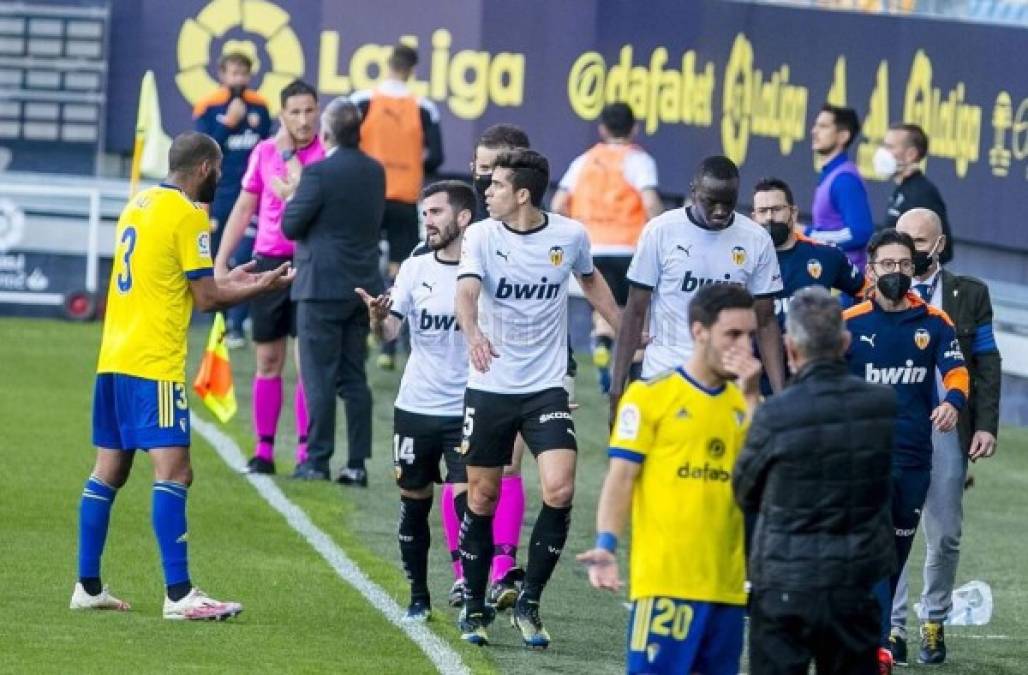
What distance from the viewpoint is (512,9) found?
24.1 meters

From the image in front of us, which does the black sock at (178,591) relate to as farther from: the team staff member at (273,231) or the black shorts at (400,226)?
the black shorts at (400,226)

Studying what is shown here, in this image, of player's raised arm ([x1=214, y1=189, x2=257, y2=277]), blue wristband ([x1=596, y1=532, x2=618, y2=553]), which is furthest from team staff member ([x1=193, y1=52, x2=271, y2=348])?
blue wristband ([x1=596, y1=532, x2=618, y2=553])

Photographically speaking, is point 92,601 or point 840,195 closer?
point 92,601

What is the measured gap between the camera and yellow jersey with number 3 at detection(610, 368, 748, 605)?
7.85 metres

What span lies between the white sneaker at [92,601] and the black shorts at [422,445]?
1319 mm

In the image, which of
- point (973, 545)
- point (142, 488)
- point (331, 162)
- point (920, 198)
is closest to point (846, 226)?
point (920, 198)

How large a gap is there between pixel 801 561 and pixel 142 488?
797 centimetres

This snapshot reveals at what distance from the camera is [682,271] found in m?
10.7

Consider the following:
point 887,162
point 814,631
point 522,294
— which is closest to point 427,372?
point 522,294

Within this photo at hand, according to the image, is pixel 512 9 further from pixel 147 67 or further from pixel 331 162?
pixel 331 162

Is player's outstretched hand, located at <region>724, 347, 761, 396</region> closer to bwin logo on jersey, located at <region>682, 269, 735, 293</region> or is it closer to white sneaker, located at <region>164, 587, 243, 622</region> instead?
bwin logo on jersey, located at <region>682, 269, 735, 293</region>

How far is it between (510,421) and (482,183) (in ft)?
4.51

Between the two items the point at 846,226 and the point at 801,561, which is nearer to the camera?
the point at 801,561

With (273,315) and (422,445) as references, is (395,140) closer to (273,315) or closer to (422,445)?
(273,315)
